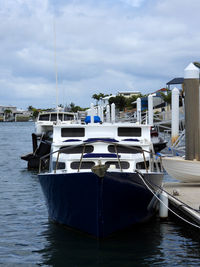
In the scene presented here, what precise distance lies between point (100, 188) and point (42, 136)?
20.1 m

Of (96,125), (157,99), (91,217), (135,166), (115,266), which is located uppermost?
(157,99)

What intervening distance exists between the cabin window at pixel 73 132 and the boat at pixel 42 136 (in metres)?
13.7

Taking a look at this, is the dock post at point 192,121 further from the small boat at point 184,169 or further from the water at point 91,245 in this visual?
the water at point 91,245

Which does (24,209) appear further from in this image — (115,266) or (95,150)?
(115,266)

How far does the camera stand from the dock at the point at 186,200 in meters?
13.0

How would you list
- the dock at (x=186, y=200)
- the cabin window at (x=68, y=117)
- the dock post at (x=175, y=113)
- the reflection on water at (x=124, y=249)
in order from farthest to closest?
the cabin window at (x=68, y=117)
the dock post at (x=175, y=113)
the dock at (x=186, y=200)
the reflection on water at (x=124, y=249)

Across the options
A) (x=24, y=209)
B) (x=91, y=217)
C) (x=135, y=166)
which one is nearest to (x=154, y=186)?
(x=135, y=166)

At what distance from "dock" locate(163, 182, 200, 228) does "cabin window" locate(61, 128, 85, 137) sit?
3.52m

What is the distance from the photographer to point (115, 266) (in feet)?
36.4

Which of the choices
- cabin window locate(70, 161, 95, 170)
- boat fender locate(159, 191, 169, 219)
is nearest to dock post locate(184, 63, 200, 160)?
boat fender locate(159, 191, 169, 219)

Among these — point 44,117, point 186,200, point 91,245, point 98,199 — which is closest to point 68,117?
point 44,117

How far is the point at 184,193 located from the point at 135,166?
312 centimetres

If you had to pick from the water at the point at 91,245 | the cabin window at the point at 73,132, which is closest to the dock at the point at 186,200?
the water at the point at 91,245

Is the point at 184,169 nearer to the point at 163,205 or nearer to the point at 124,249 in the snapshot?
the point at 163,205
